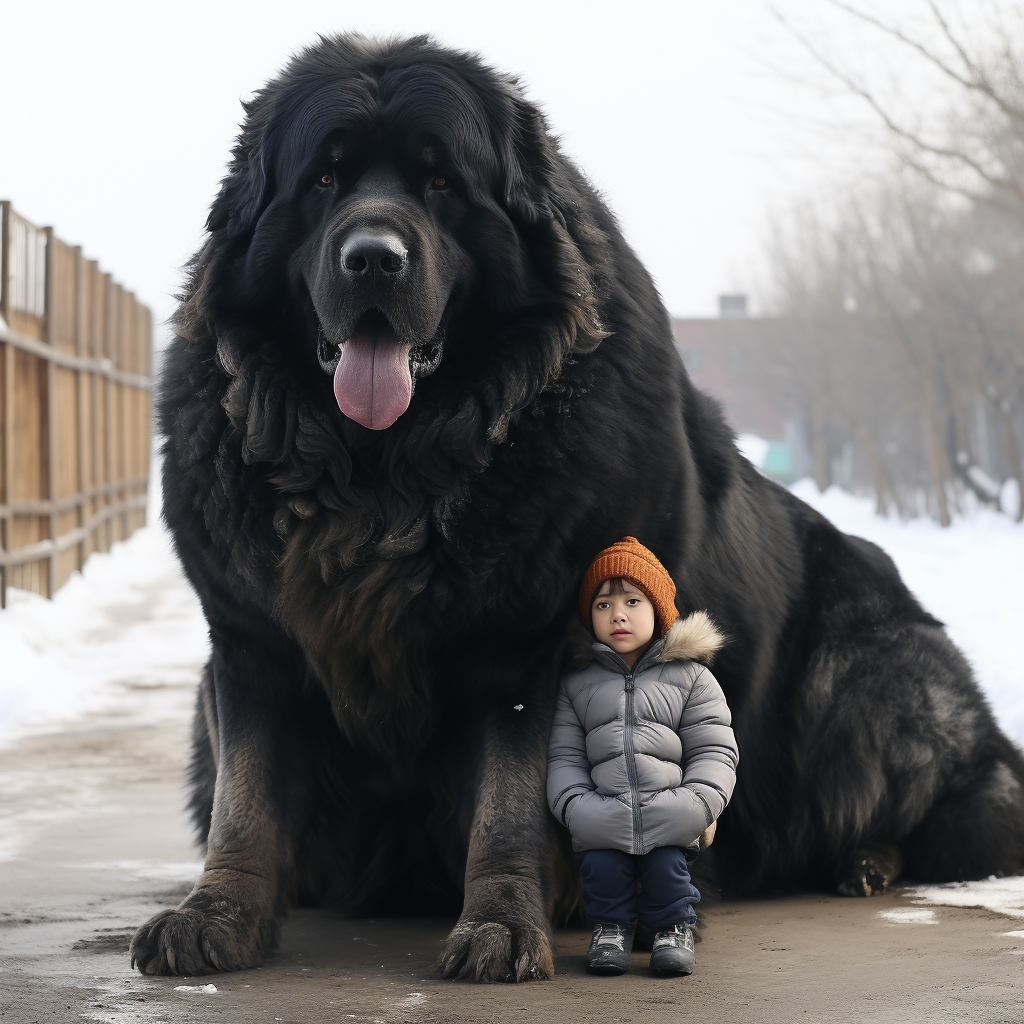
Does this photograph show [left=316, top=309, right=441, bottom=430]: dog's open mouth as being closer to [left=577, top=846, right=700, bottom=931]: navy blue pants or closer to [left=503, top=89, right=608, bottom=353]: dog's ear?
[left=503, top=89, right=608, bottom=353]: dog's ear

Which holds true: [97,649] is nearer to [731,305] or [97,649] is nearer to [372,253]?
[372,253]

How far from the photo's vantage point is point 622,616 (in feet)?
9.17

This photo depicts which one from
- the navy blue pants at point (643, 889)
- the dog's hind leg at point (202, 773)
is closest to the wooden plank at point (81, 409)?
the dog's hind leg at point (202, 773)

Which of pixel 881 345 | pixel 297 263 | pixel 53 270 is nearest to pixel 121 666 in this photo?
pixel 53 270

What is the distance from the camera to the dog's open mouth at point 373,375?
9.11 ft

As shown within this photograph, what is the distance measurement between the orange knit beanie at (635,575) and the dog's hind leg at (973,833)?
118 cm

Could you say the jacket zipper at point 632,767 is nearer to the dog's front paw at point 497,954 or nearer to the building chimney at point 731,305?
the dog's front paw at point 497,954

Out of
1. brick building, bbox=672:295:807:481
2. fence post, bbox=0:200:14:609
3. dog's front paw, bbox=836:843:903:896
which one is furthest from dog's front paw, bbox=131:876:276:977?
brick building, bbox=672:295:807:481

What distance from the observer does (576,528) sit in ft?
9.37

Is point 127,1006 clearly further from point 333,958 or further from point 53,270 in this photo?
point 53,270

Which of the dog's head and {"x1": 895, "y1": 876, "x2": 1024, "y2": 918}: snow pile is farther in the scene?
{"x1": 895, "y1": 876, "x2": 1024, "y2": 918}: snow pile

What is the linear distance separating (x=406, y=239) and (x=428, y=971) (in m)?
1.55

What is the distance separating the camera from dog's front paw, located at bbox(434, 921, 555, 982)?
2430 mm

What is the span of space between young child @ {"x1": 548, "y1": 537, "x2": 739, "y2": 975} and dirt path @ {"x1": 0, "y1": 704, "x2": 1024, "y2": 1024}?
124 mm
